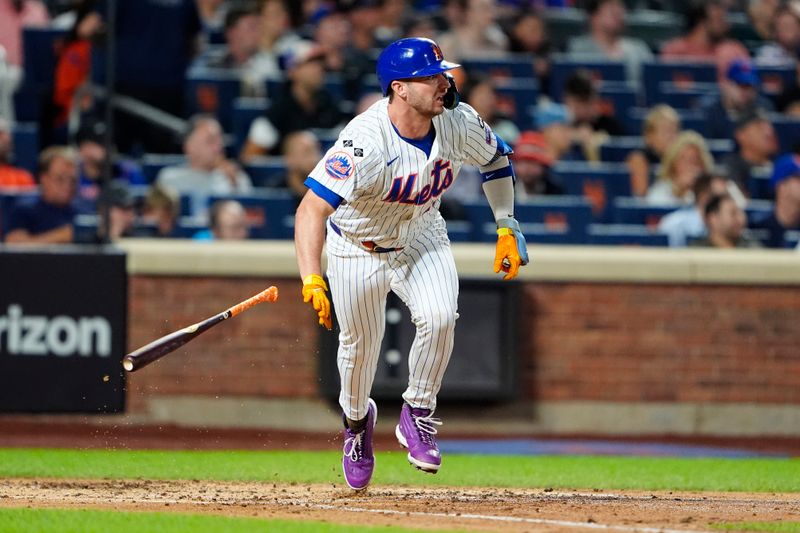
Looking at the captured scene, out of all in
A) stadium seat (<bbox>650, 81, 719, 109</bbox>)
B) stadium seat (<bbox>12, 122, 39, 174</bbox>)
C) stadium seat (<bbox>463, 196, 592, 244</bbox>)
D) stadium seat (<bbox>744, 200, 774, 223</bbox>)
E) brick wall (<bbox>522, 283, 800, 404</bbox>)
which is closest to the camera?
brick wall (<bbox>522, 283, 800, 404</bbox>)

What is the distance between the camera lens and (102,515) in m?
5.83

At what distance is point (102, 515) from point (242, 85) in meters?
7.29

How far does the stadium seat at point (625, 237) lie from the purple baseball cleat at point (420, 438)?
17.8ft

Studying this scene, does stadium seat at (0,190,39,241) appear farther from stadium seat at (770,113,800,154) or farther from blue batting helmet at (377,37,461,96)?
stadium seat at (770,113,800,154)

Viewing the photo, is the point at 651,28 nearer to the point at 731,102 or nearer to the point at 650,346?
the point at 731,102

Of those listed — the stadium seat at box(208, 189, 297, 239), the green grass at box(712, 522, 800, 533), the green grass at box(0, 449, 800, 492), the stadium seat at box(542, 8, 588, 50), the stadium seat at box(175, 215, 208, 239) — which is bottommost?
the green grass at box(0, 449, 800, 492)

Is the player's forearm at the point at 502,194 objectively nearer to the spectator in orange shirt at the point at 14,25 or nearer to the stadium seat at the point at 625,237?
the stadium seat at the point at 625,237

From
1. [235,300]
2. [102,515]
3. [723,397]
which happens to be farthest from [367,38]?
[102,515]

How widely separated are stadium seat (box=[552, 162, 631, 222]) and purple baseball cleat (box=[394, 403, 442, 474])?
19.3 ft

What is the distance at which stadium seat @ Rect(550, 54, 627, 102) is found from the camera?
13.5m

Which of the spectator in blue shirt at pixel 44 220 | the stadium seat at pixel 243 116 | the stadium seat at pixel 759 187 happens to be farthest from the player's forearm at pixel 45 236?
the stadium seat at pixel 759 187

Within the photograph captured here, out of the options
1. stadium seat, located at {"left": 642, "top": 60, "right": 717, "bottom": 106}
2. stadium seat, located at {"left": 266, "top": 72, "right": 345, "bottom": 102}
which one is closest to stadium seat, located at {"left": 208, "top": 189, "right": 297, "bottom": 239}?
stadium seat, located at {"left": 266, "top": 72, "right": 345, "bottom": 102}

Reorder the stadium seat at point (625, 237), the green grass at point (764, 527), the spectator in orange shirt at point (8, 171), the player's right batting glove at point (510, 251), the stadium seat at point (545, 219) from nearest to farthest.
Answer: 1. the green grass at point (764, 527)
2. the player's right batting glove at point (510, 251)
3. the spectator in orange shirt at point (8, 171)
4. the stadium seat at point (545, 219)
5. the stadium seat at point (625, 237)

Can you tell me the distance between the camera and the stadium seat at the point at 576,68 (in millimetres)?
13477
